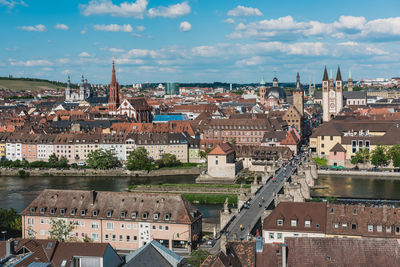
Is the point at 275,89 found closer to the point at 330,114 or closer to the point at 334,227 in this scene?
the point at 330,114

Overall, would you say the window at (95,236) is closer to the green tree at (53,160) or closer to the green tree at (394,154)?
the green tree at (53,160)

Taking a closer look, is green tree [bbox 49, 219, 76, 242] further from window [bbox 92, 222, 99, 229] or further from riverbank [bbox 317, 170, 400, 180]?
riverbank [bbox 317, 170, 400, 180]

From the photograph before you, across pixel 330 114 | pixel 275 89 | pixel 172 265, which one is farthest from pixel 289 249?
pixel 275 89

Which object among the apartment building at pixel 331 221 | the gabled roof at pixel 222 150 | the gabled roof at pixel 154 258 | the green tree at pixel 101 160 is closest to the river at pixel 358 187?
the gabled roof at pixel 222 150

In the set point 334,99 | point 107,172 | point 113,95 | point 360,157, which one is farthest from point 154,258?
point 113,95

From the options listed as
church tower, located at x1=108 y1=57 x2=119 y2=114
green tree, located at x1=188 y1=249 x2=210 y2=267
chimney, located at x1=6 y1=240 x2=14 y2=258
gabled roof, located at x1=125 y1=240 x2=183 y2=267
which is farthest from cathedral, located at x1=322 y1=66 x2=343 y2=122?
chimney, located at x1=6 y1=240 x2=14 y2=258

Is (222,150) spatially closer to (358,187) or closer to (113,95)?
(358,187)
